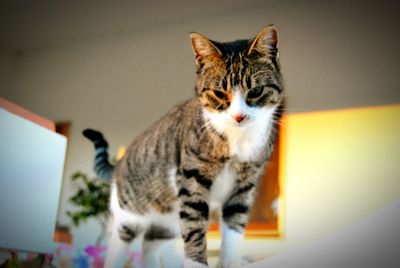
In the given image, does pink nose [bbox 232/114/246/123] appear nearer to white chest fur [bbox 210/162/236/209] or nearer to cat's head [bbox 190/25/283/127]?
cat's head [bbox 190/25/283/127]

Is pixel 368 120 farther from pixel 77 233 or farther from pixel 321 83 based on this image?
pixel 77 233

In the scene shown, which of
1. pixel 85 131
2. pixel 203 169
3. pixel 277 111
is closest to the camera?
pixel 203 169

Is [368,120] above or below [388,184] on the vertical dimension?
above

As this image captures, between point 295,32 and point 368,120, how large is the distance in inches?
12.6

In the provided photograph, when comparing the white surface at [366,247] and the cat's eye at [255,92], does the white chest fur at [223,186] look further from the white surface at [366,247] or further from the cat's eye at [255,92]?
the white surface at [366,247]

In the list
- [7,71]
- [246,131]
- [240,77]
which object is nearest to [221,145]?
[246,131]

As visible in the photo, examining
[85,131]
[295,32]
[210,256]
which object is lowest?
[210,256]

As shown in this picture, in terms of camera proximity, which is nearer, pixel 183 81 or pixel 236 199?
pixel 236 199

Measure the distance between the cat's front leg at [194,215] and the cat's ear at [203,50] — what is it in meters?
0.29

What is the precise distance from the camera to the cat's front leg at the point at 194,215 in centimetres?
113

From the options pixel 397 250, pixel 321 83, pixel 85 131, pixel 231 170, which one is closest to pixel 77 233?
pixel 85 131

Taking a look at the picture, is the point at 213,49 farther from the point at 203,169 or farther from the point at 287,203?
the point at 287,203

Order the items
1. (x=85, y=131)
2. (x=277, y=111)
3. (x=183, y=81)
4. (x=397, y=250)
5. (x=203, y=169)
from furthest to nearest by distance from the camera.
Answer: (x=85, y=131) < (x=183, y=81) < (x=277, y=111) < (x=203, y=169) < (x=397, y=250)

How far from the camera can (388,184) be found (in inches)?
47.1
